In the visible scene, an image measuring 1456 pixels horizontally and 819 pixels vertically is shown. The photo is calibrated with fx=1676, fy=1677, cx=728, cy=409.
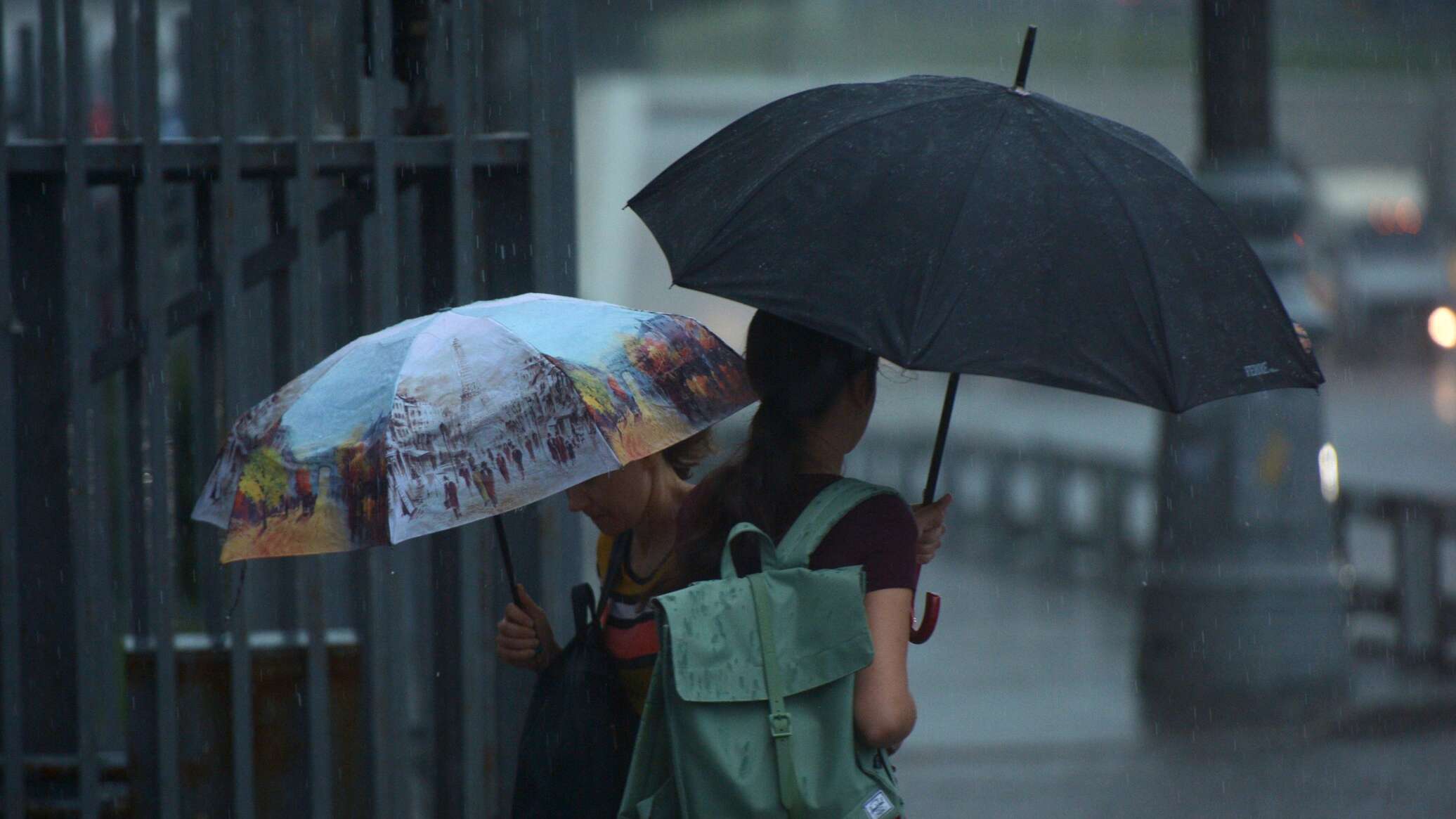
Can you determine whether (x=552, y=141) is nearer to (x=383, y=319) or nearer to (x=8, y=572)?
(x=383, y=319)

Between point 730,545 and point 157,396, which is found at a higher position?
point 157,396

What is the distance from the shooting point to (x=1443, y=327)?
116ft

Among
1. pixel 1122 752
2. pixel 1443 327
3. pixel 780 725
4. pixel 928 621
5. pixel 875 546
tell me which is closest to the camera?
pixel 780 725

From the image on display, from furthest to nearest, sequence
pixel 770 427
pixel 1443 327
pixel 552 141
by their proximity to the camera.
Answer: pixel 1443 327
pixel 552 141
pixel 770 427

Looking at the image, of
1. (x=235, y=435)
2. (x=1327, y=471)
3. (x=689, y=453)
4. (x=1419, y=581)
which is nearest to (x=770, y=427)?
(x=689, y=453)

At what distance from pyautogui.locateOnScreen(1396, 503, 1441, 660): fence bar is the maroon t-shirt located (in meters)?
6.94

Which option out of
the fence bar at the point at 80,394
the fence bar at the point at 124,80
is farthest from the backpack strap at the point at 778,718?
the fence bar at the point at 124,80

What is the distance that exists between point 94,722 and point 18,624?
275 mm

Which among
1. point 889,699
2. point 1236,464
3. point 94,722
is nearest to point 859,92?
point 889,699

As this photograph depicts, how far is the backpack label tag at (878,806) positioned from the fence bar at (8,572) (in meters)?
2.15

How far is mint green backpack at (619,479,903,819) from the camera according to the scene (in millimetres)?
2322

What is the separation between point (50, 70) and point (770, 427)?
2.19m

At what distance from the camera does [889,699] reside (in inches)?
94.1

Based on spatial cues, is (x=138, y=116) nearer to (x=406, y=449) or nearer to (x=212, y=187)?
(x=212, y=187)
